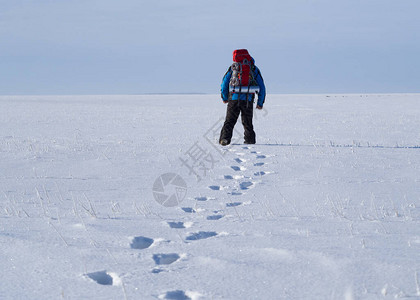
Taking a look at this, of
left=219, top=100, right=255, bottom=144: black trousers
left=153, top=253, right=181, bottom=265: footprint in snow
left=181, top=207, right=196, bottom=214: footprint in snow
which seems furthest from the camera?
left=219, top=100, right=255, bottom=144: black trousers

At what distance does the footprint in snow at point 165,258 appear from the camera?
9.05 feet

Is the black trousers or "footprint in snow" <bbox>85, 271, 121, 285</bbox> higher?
the black trousers

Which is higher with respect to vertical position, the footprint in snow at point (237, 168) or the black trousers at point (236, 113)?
the black trousers at point (236, 113)

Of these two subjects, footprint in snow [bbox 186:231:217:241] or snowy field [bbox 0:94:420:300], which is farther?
footprint in snow [bbox 186:231:217:241]

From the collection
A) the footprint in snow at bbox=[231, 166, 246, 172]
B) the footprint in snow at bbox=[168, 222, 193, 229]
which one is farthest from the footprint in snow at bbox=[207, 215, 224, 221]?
the footprint in snow at bbox=[231, 166, 246, 172]

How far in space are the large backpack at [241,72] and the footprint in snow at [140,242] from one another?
539cm

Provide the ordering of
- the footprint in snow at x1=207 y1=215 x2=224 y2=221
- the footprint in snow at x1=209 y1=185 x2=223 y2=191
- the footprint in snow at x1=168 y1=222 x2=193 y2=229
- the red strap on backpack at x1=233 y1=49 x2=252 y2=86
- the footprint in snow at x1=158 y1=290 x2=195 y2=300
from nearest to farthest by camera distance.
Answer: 1. the footprint in snow at x1=158 y1=290 x2=195 y2=300
2. the footprint in snow at x1=168 y1=222 x2=193 y2=229
3. the footprint in snow at x1=207 y1=215 x2=224 y2=221
4. the footprint in snow at x1=209 y1=185 x2=223 y2=191
5. the red strap on backpack at x1=233 y1=49 x2=252 y2=86

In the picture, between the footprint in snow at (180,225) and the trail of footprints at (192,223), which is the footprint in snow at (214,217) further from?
the footprint in snow at (180,225)

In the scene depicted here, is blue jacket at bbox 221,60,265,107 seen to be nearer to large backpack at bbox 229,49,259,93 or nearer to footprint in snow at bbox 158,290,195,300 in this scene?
large backpack at bbox 229,49,259,93

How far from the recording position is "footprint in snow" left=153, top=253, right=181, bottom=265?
109 inches

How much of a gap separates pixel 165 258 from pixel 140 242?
39cm

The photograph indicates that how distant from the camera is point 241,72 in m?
8.09

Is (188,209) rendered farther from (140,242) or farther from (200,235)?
(140,242)

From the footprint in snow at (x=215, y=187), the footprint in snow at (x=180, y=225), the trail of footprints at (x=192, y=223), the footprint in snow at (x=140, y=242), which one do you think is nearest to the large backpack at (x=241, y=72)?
the trail of footprints at (x=192, y=223)
